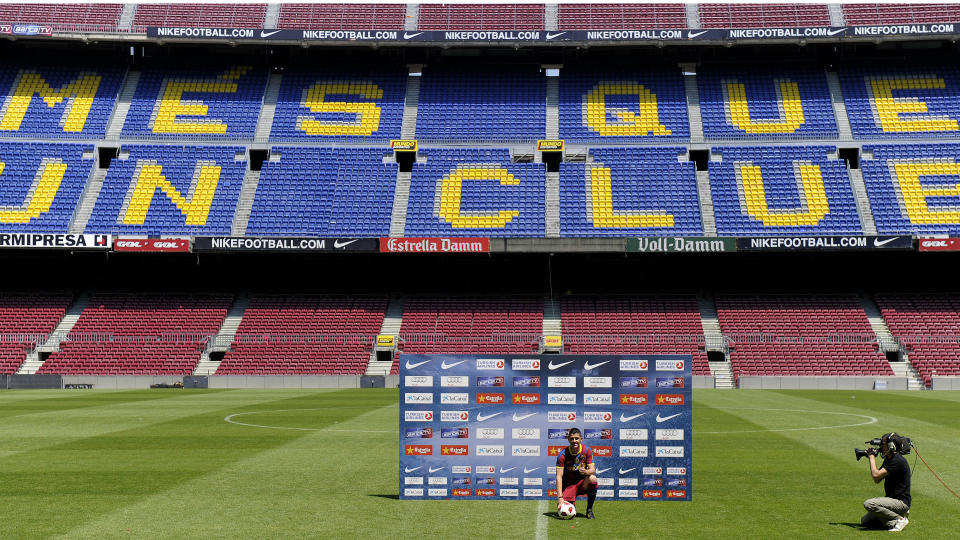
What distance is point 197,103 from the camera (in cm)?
6222

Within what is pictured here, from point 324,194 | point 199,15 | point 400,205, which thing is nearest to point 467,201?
point 400,205

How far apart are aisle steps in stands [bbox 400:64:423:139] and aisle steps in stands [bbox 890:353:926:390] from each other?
34833 mm

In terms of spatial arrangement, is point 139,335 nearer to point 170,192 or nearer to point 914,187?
point 170,192

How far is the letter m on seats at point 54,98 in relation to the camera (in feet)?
196

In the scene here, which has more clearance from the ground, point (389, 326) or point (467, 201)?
point (467, 201)

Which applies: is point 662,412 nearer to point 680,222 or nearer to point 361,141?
point 680,222

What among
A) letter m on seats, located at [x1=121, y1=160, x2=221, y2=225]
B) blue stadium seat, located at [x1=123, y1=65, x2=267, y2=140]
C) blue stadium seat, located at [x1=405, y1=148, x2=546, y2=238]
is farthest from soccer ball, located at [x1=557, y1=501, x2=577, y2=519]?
blue stadium seat, located at [x1=123, y1=65, x2=267, y2=140]

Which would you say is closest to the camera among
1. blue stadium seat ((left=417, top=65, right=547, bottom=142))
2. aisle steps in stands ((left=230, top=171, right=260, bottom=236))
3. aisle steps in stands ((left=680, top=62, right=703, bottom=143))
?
aisle steps in stands ((left=230, top=171, right=260, bottom=236))

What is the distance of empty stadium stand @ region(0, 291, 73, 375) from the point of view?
4854cm

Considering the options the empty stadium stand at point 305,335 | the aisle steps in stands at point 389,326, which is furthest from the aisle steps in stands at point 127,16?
the aisle steps in stands at point 389,326

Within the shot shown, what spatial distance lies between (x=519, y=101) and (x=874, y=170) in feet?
82.8

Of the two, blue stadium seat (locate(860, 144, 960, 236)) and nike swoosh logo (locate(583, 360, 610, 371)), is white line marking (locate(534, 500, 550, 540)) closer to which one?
nike swoosh logo (locate(583, 360, 610, 371))

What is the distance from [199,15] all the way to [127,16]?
573 centimetres

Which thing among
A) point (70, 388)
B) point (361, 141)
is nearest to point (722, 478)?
point (70, 388)
